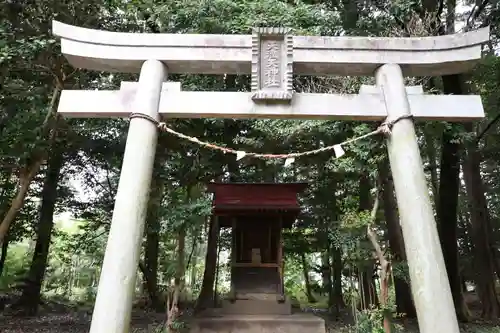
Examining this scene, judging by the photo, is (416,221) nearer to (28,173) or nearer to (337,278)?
(28,173)

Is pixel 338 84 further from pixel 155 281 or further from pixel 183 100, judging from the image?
pixel 155 281

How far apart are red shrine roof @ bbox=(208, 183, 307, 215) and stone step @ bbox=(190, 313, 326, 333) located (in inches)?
99.1

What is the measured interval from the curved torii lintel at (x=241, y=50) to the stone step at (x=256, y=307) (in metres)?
6.45

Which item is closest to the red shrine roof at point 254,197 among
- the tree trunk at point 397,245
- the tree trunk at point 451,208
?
the tree trunk at point 397,245

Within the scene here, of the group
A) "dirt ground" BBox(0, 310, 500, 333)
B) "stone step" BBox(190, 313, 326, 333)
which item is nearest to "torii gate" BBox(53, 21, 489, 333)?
"stone step" BBox(190, 313, 326, 333)

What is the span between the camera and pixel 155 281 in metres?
13.8

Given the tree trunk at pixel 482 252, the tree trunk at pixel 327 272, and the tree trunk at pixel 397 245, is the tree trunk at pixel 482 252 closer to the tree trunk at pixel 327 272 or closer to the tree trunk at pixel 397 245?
the tree trunk at pixel 397 245

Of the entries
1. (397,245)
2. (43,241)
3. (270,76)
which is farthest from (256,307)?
(43,241)

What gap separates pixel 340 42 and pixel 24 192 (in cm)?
664

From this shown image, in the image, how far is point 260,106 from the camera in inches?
183

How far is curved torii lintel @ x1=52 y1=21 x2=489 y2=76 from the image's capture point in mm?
4699

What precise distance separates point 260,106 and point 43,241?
10.2 meters

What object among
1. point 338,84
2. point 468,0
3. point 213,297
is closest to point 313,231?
point 213,297

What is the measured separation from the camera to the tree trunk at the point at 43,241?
11656mm
